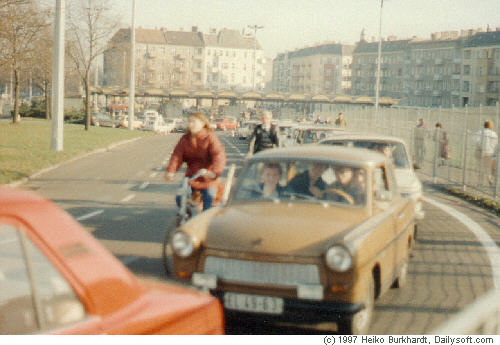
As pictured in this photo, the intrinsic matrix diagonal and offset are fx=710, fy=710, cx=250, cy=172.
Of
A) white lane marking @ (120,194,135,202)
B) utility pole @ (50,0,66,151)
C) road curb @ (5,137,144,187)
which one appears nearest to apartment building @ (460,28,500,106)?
road curb @ (5,137,144,187)

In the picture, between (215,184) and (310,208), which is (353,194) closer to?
(310,208)

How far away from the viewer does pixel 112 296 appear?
244cm

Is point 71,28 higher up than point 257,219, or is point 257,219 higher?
point 71,28

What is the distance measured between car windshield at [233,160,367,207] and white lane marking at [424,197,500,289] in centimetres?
202

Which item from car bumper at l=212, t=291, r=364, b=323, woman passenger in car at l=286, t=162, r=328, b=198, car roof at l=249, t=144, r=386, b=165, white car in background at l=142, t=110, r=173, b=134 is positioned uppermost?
car roof at l=249, t=144, r=386, b=165

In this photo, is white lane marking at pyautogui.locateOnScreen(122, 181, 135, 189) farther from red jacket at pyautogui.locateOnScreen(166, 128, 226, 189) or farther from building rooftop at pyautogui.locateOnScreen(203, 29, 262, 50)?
building rooftop at pyautogui.locateOnScreen(203, 29, 262, 50)

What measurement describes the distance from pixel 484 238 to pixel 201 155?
191 inches

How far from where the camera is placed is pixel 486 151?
18234 millimetres

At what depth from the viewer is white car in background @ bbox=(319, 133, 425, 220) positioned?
11.2 m

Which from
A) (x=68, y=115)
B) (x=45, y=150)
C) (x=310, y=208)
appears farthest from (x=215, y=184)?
(x=68, y=115)

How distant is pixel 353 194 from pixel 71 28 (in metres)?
41.3

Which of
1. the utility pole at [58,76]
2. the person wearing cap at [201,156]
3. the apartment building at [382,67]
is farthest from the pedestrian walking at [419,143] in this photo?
the apartment building at [382,67]

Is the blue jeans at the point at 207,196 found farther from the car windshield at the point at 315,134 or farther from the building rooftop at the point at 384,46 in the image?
the building rooftop at the point at 384,46

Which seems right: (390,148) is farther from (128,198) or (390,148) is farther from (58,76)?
(58,76)
